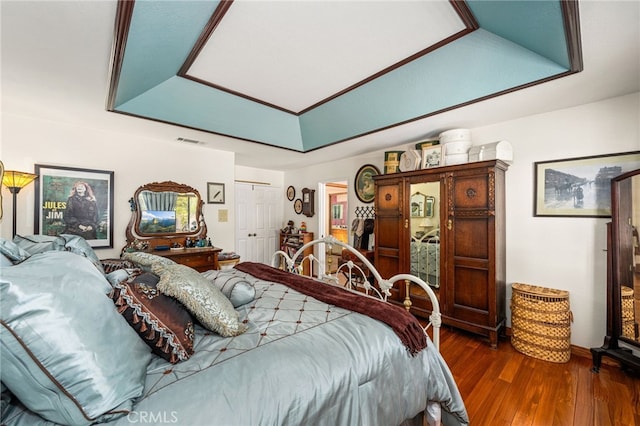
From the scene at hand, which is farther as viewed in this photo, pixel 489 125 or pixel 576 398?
pixel 489 125

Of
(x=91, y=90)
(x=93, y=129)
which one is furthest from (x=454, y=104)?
(x=93, y=129)

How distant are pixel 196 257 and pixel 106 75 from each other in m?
2.25

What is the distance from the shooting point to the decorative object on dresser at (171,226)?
11.2 feet

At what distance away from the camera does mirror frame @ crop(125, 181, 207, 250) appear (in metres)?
3.43

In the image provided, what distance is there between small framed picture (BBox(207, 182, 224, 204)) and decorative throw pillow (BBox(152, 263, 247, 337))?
2983 millimetres

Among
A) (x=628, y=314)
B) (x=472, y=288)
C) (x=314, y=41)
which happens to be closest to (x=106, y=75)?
(x=314, y=41)

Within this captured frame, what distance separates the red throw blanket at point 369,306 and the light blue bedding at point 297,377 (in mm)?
44

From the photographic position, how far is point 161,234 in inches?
143

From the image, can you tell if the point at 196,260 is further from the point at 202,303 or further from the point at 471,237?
the point at 471,237

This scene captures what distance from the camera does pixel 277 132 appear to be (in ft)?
11.8

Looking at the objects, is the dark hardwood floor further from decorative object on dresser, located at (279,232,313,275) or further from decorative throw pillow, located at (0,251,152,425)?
decorative object on dresser, located at (279,232,313,275)

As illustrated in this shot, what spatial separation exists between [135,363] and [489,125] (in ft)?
12.1

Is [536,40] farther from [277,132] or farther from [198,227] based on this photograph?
[198,227]

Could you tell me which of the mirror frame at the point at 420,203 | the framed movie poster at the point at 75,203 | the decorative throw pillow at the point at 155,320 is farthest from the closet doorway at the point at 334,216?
the decorative throw pillow at the point at 155,320
